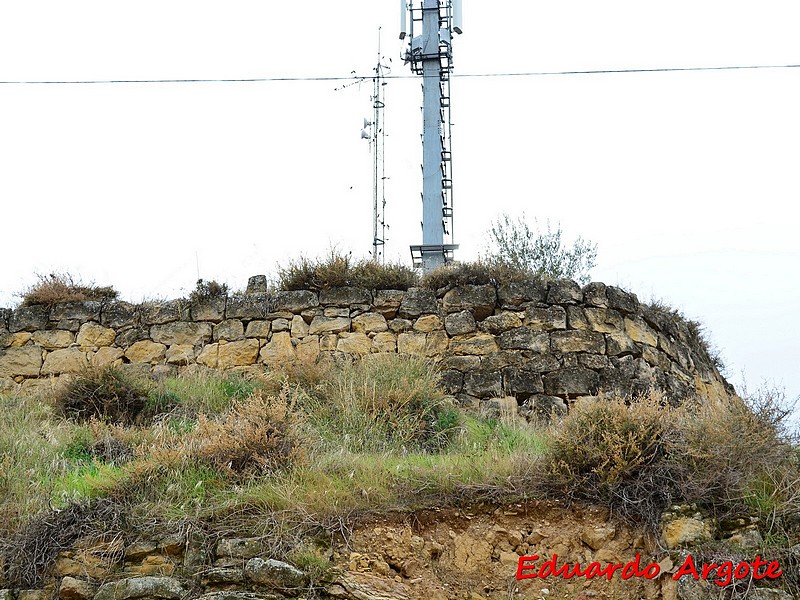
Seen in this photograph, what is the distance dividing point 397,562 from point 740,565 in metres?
2.14

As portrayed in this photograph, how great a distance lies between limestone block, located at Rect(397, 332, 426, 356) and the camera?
410 inches

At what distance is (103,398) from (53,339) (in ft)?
6.56

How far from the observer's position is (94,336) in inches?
443

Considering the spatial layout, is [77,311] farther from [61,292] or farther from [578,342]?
A: [578,342]

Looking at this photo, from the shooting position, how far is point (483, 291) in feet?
34.7

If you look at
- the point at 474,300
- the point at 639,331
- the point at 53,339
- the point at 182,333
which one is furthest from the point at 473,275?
the point at 53,339

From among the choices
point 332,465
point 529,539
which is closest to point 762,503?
point 529,539

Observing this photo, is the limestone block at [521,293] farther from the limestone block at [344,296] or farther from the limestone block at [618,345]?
the limestone block at [344,296]

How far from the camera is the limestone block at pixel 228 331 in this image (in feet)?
35.8

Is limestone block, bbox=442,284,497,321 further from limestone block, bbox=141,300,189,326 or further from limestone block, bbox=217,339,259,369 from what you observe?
limestone block, bbox=141,300,189,326

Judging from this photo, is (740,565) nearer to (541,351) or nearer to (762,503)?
(762,503)

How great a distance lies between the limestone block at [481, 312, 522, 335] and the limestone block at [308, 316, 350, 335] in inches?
60.0

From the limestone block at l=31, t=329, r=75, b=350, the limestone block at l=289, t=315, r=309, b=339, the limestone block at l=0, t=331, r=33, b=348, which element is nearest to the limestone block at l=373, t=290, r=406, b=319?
the limestone block at l=289, t=315, r=309, b=339

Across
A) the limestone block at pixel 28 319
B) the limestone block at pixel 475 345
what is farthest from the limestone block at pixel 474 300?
the limestone block at pixel 28 319
